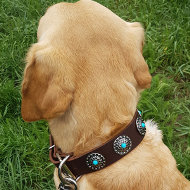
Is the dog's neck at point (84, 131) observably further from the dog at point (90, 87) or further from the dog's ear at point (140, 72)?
the dog's ear at point (140, 72)

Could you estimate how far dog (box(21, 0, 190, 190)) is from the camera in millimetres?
1942

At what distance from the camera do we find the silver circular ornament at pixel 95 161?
80.5 inches

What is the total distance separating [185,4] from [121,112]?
126 inches

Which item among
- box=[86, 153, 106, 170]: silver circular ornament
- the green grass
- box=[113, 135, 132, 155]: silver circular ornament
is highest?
box=[113, 135, 132, 155]: silver circular ornament

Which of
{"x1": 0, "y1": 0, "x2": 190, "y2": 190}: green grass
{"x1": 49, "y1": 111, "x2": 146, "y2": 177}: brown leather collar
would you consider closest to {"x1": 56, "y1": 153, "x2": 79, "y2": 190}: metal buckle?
{"x1": 49, "y1": 111, "x2": 146, "y2": 177}: brown leather collar

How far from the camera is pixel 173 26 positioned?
451 centimetres

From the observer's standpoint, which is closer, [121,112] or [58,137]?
[121,112]

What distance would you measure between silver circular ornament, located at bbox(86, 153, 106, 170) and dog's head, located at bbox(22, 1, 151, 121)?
0.88 ft

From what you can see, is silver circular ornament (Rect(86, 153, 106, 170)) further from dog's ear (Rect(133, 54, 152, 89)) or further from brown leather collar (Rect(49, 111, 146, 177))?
dog's ear (Rect(133, 54, 152, 89))

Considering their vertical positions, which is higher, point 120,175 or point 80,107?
point 80,107

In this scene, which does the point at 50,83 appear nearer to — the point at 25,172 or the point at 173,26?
the point at 25,172

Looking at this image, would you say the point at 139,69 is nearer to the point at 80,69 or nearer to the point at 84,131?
the point at 80,69

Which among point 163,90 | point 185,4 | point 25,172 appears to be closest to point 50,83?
point 25,172

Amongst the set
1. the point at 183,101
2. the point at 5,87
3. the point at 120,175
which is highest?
the point at 120,175
